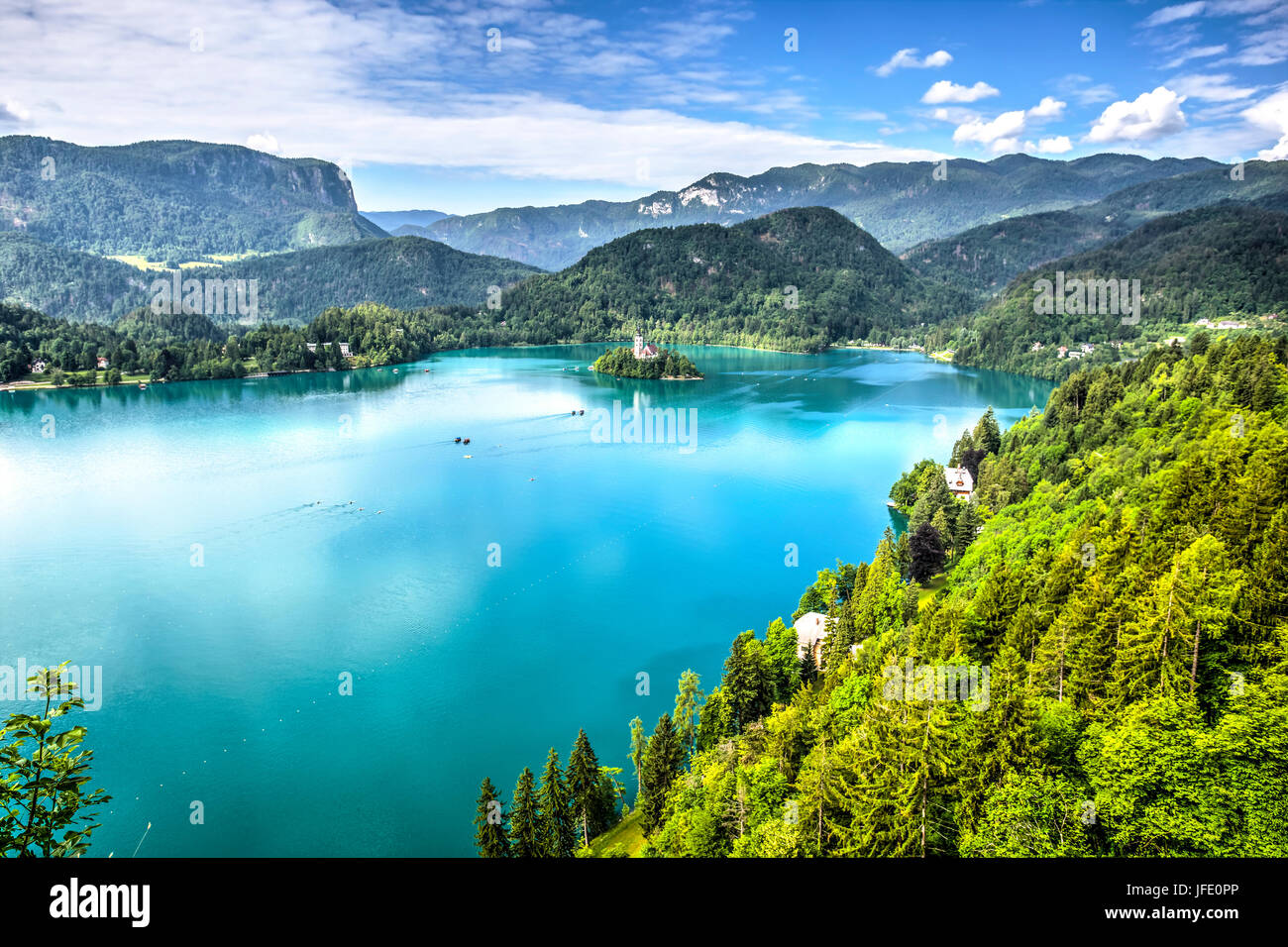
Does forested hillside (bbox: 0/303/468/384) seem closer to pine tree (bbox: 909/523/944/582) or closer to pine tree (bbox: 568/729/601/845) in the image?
pine tree (bbox: 909/523/944/582)

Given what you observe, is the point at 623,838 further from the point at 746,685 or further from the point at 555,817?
the point at 746,685

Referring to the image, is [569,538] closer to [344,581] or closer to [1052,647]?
[344,581]

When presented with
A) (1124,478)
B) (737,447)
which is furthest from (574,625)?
(737,447)

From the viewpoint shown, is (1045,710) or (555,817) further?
(555,817)

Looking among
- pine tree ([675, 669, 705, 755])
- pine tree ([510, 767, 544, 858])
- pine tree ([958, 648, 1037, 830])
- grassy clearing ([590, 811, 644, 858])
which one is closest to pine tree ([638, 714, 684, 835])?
grassy clearing ([590, 811, 644, 858])

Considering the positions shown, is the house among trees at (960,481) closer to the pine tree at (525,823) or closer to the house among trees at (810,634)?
the house among trees at (810,634)

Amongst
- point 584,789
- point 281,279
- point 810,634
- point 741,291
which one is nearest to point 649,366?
point 810,634

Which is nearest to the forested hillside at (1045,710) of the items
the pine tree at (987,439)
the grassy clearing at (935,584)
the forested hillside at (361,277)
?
the grassy clearing at (935,584)
